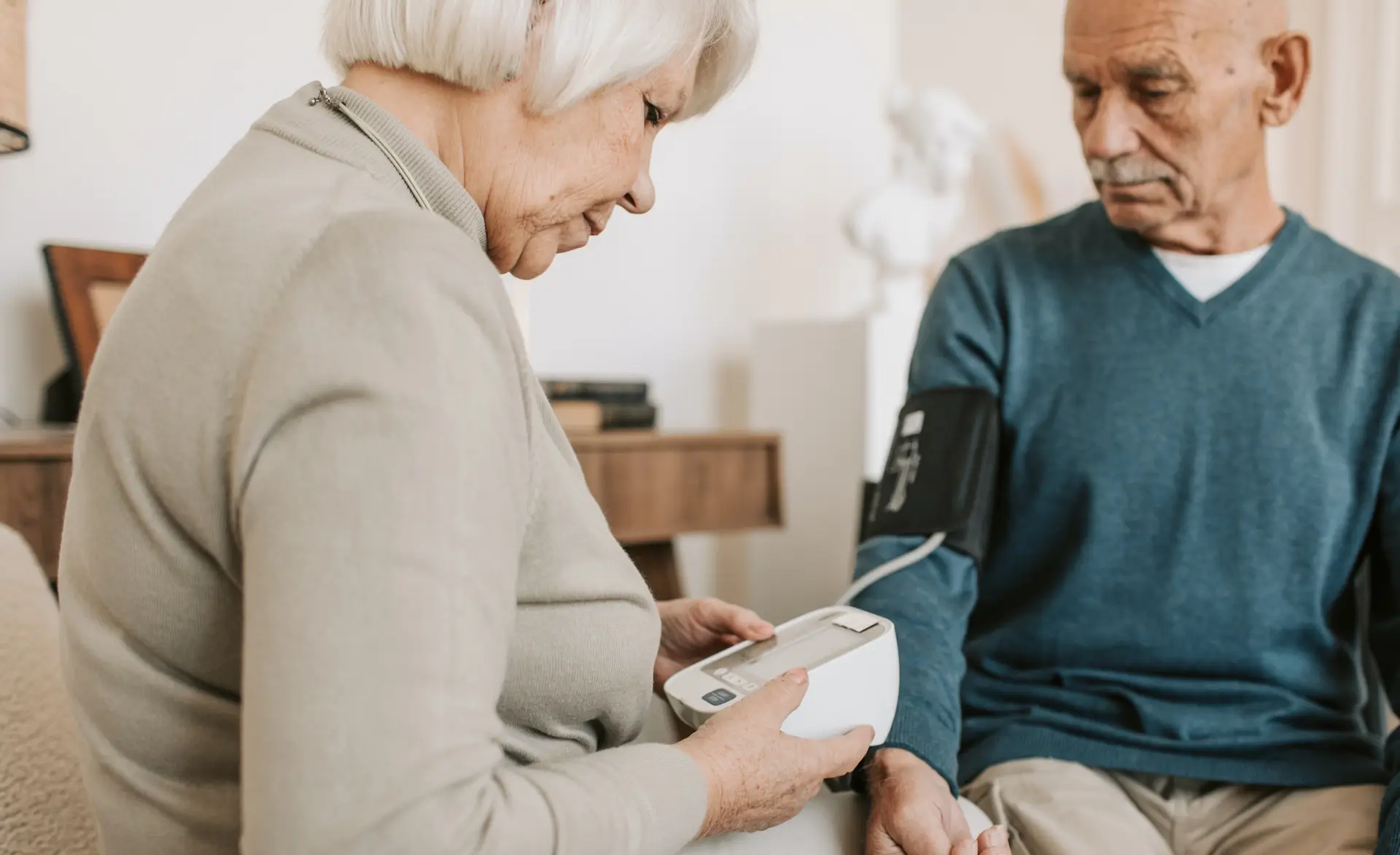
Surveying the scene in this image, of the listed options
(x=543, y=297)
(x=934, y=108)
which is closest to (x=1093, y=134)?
(x=934, y=108)

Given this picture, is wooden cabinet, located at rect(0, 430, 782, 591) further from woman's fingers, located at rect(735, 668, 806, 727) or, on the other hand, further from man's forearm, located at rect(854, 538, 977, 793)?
woman's fingers, located at rect(735, 668, 806, 727)

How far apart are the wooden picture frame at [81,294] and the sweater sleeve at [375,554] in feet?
4.03

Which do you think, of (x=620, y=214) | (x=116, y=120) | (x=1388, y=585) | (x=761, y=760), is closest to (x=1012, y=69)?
(x=620, y=214)

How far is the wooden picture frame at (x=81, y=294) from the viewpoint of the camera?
4.91 feet

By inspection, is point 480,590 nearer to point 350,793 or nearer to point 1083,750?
point 350,793

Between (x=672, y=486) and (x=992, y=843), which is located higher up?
(x=672, y=486)

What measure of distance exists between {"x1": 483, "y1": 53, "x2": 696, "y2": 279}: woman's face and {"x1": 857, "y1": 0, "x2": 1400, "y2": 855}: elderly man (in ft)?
1.56

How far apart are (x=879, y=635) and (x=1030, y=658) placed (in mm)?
367

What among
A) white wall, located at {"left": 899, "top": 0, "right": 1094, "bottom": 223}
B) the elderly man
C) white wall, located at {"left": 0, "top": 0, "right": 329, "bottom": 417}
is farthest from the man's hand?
white wall, located at {"left": 899, "top": 0, "right": 1094, "bottom": 223}

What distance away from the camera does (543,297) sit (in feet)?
7.50

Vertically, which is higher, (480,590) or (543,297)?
(543,297)

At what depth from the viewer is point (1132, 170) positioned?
3.45 feet

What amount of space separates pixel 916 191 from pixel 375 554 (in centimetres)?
201

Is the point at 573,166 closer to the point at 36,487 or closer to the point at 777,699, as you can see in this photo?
the point at 777,699
